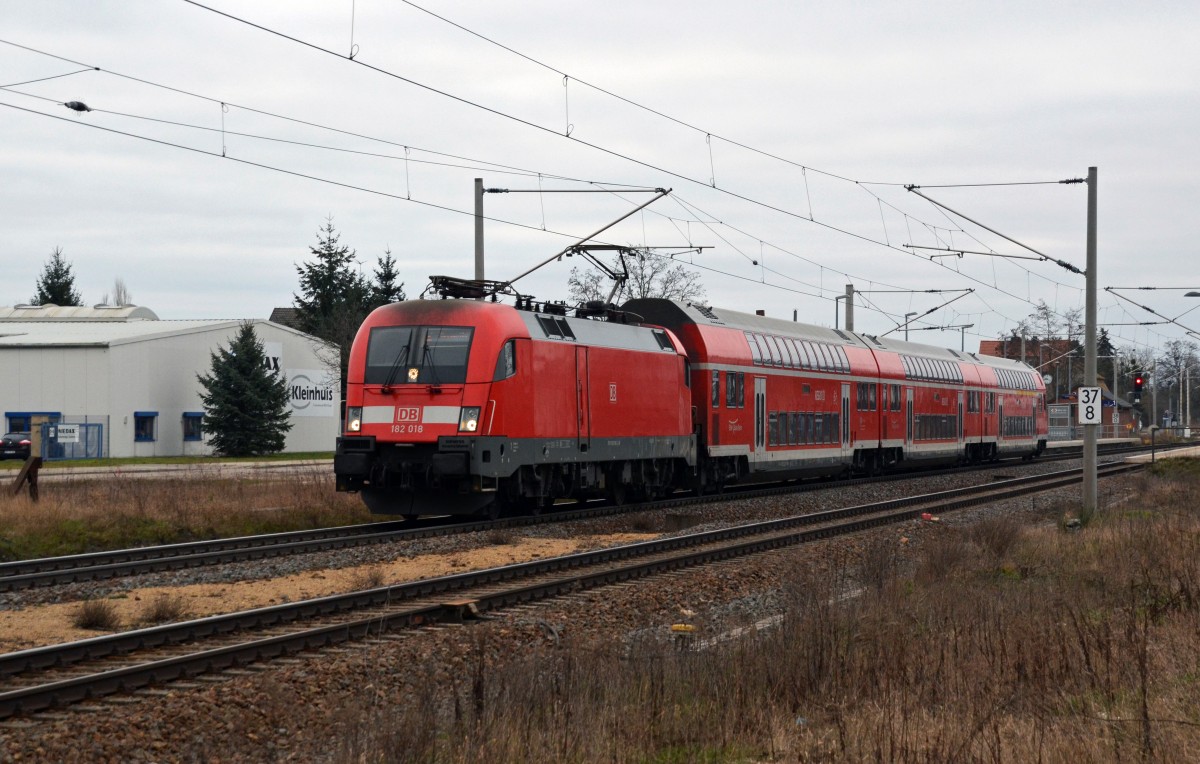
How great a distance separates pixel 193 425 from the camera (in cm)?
5688

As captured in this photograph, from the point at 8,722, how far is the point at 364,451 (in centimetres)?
1242

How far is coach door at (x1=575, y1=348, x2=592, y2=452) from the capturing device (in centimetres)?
2264

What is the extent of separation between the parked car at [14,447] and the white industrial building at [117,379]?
0.96 metres

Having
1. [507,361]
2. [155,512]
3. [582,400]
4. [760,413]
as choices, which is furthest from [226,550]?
[760,413]

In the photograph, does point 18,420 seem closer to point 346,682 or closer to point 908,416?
point 908,416

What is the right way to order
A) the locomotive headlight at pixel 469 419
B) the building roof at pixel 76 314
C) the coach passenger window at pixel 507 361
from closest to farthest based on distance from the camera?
the locomotive headlight at pixel 469 419, the coach passenger window at pixel 507 361, the building roof at pixel 76 314

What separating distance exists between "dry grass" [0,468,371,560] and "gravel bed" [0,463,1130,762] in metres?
8.67

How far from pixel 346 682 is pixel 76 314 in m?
60.7

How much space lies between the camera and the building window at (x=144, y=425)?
5331cm

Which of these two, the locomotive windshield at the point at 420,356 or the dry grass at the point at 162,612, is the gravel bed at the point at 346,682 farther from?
the locomotive windshield at the point at 420,356

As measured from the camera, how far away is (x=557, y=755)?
6801mm

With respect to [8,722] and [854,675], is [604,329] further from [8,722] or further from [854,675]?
[8,722]

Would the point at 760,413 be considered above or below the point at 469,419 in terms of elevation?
above

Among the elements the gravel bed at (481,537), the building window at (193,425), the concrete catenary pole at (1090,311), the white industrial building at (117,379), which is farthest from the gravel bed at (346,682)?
the building window at (193,425)
